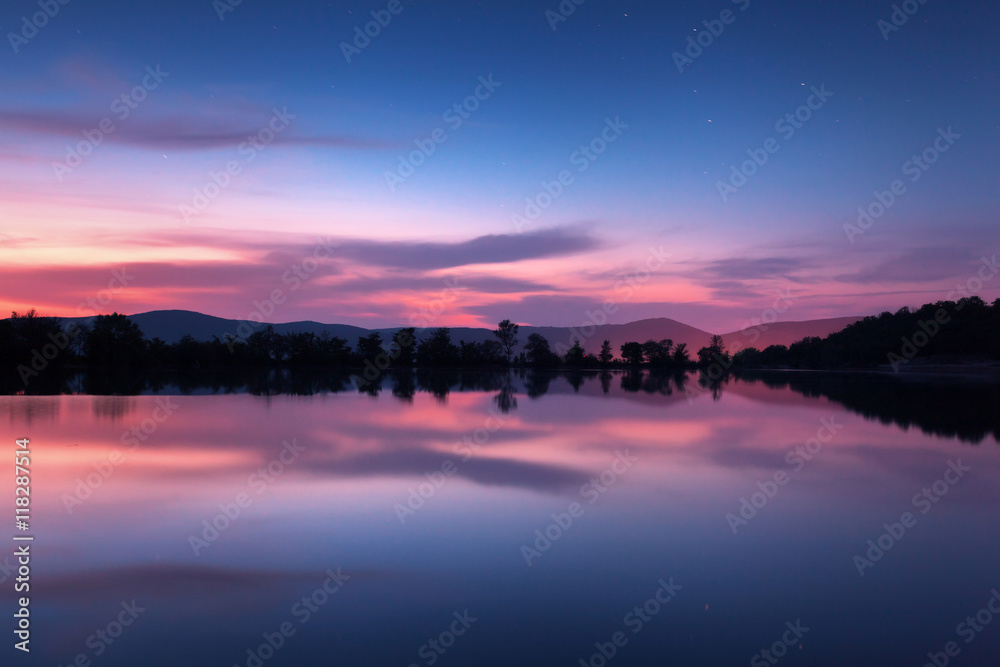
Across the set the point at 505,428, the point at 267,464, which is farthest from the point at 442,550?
the point at 505,428

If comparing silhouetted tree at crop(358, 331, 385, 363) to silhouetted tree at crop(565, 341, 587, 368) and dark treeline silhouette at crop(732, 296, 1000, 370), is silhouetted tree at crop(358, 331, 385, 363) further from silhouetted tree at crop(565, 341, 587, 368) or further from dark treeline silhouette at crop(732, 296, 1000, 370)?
dark treeline silhouette at crop(732, 296, 1000, 370)

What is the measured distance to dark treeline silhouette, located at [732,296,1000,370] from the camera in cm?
5178

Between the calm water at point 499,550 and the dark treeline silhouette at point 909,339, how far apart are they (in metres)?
51.4

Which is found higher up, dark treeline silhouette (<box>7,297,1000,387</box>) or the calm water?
dark treeline silhouette (<box>7,297,1000,387</box>)

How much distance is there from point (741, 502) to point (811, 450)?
4503 mm

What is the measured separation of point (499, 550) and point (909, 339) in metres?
64.9

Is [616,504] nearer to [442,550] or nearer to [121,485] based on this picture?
[442,550]

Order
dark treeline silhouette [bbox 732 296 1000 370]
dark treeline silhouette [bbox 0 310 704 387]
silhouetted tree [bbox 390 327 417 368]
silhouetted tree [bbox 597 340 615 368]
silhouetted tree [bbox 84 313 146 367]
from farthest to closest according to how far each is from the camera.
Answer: silhouetted tree [bbox 597 340 615 368]
silhouetted tree [bbox 390 327 417 368]
dark treeline silhouette [bbox 732 296 1000 370]
silhouetted tree [bbox 84 313 146 367]
dark treeline silhouette [bbox 0 310 704 387]

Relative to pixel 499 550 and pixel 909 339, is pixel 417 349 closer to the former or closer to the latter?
pixel 909 339

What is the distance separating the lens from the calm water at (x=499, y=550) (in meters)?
3.78

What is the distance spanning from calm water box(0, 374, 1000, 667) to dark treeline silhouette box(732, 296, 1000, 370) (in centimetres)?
5142

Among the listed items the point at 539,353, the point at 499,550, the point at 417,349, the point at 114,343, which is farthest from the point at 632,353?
the point at 499,550

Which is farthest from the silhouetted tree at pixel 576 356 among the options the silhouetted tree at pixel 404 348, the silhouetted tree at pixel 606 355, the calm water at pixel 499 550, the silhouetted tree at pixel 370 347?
the calm water at pixel 499 550

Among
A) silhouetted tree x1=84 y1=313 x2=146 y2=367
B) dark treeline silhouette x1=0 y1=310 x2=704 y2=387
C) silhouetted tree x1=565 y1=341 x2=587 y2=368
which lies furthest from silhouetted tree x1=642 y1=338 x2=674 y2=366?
silhouetted tree x1=84 y1=313 x2=146 y2=367
